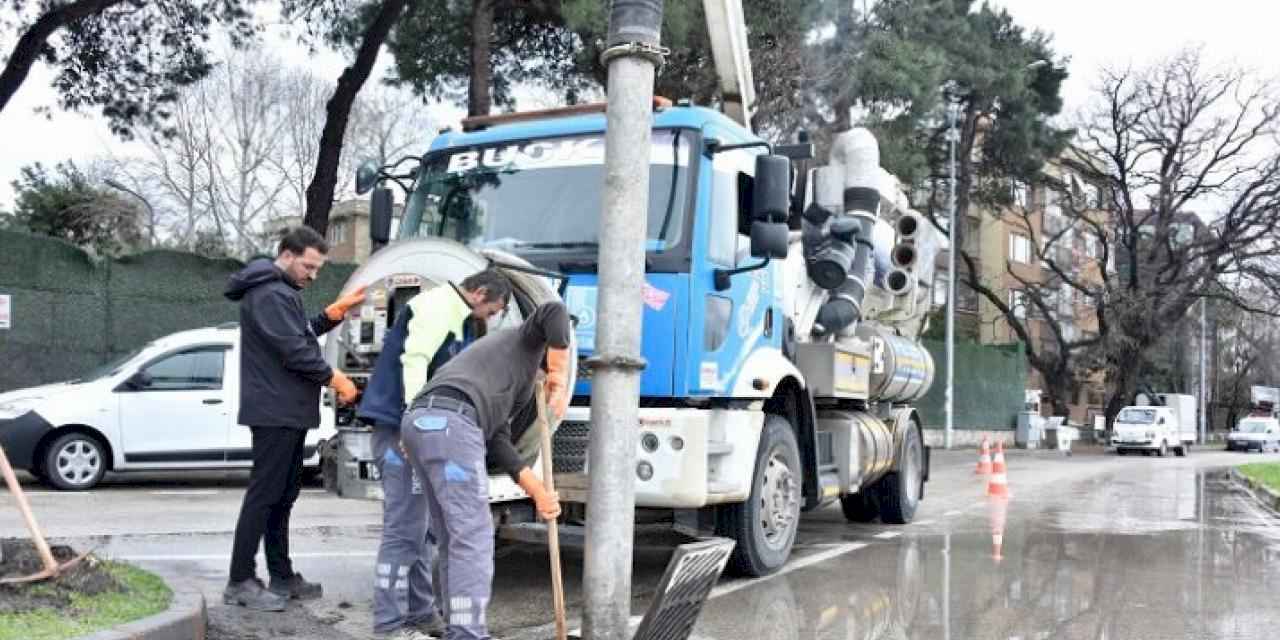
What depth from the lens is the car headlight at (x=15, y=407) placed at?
1174cm

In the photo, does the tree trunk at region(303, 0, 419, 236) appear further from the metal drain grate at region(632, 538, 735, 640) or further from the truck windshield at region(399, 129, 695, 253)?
the metal drain grate at region(632, 538, 735, 640)

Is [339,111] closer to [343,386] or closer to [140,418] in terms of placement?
[140,418]

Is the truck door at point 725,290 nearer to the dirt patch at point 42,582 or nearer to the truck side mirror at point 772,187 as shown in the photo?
the truck side mirror at point 772,187

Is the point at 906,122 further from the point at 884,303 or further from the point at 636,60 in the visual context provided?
the point at 636,60

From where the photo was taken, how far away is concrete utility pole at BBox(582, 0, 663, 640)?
529cm

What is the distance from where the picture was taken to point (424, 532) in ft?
18.1

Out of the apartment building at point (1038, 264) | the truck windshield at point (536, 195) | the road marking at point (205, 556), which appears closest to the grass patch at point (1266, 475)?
the truck windshield at point (536, 195)

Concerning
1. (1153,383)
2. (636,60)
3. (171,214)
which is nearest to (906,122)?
(636,60)

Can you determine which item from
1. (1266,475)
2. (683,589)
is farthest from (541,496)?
(1266,475)

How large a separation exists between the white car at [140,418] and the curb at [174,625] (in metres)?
6.60

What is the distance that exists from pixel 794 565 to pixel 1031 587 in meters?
1.62

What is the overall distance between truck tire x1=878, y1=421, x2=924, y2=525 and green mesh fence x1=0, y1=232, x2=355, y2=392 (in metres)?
9.72

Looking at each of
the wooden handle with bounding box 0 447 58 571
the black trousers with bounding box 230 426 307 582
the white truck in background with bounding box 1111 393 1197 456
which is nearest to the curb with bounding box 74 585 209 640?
the black trousers with bounding box 230 426 307 582

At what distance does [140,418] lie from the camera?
40.3ft
